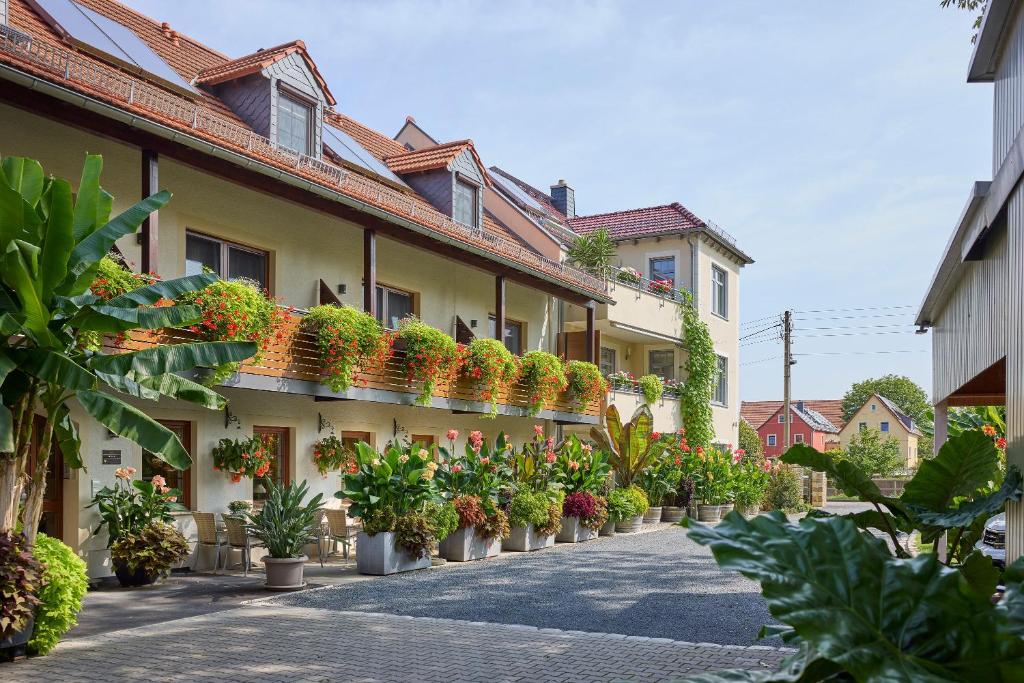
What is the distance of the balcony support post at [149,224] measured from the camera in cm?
1264

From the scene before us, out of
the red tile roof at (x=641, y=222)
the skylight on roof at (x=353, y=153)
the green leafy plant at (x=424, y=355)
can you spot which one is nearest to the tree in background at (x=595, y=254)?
the red tile roof at (x=641, y=222)

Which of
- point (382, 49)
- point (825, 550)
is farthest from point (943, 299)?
point (825, 550)

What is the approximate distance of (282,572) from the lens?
40.3 feet

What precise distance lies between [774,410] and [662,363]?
5009cm

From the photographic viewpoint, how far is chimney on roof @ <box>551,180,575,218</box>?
34750 millimetres

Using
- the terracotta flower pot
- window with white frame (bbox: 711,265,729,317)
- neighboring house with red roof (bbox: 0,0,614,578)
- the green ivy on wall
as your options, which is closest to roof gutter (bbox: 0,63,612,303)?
neighboring house with red roof (bbox: 0,0,614,578)

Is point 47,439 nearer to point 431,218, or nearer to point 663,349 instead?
point 431,218

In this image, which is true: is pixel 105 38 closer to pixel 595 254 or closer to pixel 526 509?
pixel 526 509

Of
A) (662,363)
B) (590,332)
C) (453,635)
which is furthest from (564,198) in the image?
(453,635)

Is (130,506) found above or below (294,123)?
below

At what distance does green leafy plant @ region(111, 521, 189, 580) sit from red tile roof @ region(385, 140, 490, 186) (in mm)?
11592

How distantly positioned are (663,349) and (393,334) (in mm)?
15926

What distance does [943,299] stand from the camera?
1079cm

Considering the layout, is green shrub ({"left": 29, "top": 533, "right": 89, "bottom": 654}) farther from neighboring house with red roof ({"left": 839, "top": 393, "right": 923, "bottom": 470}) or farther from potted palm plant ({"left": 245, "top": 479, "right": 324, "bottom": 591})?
neighboring house with red roof ({"left": 839, "top": 393, "right": 923, "bottom": 470})
